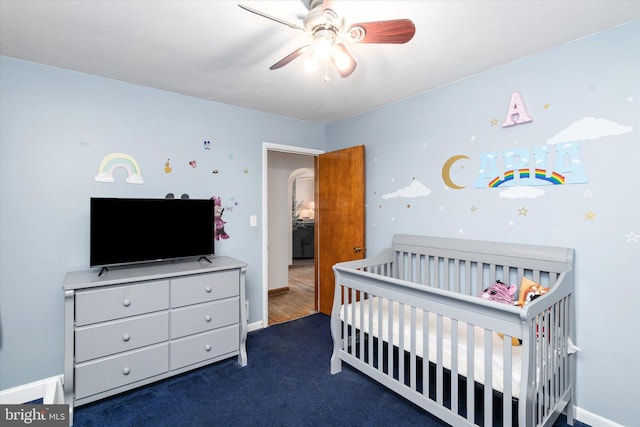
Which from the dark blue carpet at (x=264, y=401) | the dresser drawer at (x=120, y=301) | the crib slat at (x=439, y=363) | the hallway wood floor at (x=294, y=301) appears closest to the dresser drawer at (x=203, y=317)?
the dresser drawer at (x=120, y=301)

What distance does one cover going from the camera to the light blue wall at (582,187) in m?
1.70

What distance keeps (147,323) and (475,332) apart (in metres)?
2.29

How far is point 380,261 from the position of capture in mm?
2777

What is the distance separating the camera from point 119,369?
2031 millimetres

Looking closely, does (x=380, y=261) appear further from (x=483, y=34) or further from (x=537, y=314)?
(x=483, y=34)

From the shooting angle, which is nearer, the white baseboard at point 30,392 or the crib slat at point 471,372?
the crib slat at point 471,372

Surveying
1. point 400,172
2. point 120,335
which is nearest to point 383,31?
point 400,172

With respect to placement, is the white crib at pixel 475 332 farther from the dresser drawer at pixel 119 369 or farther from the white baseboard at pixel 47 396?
the dresser drawer at pixel 119 369

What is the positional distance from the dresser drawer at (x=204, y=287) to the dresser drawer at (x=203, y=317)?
5cm

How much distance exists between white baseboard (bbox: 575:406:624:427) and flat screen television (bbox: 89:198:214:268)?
112 inches

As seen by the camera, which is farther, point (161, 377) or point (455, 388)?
point (161, 377)

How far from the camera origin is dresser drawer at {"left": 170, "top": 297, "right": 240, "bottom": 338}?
7.42 feet

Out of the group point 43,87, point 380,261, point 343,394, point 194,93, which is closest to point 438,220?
point 380,261

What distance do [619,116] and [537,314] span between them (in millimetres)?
1276
